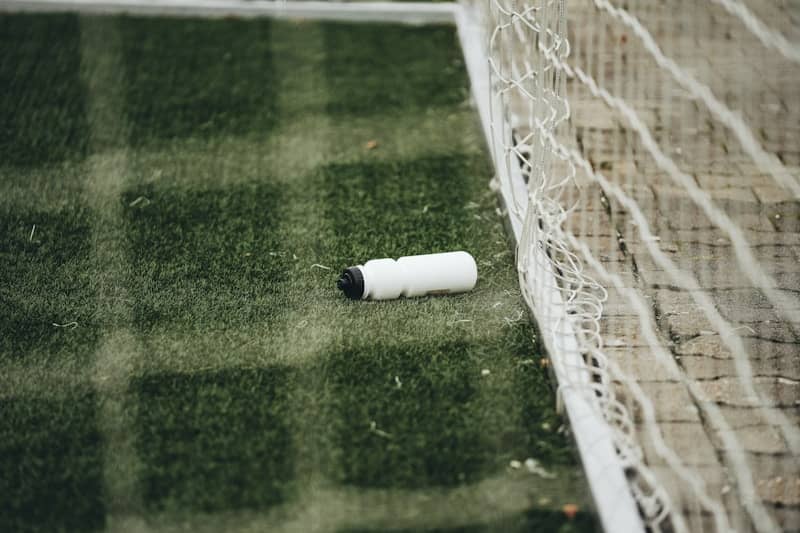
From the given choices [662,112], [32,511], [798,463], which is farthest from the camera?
[662,112]

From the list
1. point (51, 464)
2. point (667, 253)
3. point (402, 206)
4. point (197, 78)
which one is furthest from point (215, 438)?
point (197, 78)

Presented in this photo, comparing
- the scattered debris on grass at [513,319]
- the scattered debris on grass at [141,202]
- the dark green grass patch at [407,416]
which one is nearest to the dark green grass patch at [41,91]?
the scattered debris on grass at [141,202]

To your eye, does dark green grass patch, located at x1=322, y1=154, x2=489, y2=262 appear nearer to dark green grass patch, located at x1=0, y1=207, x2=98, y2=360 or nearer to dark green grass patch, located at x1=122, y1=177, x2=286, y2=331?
dark green grass patch, located at x1=122, y1=177, x2=286, y2=331

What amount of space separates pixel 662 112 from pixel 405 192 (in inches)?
47.3

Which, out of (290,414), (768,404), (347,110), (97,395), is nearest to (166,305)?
(97,395)

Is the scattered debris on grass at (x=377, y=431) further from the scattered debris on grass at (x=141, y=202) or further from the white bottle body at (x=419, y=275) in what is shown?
the scattered debris on grass at (x=141, y=202)

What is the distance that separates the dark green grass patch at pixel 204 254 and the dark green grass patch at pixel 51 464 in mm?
376

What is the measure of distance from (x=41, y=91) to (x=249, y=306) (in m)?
1.75

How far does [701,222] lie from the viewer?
3.03 meters

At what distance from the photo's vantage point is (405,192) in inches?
126

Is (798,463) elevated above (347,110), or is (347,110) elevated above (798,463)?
(347,110)

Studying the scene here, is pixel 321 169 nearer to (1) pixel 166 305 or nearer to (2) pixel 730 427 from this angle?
(1) pixel 166 305

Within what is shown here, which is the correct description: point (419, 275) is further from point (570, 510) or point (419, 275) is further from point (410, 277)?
point (570, 510)

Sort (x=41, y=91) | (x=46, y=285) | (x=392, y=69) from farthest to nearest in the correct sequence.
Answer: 1. (x=392, y=69)
2. (x=41, y=91)
3. (x=46, y=285)
